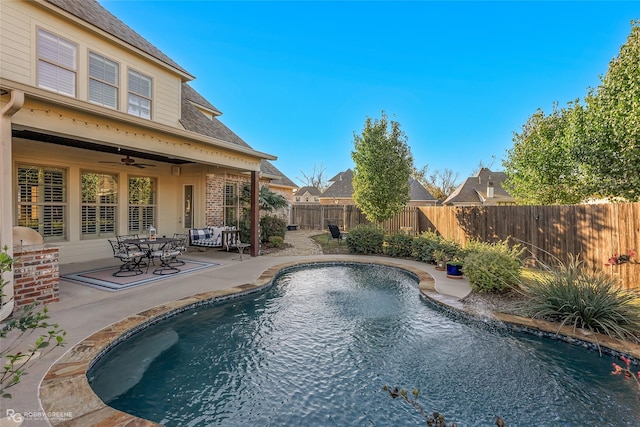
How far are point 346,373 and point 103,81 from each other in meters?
8.51

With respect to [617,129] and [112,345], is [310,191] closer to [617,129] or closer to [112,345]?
[617,129]

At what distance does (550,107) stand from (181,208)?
16.6 m

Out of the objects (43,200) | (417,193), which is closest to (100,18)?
(43,200)

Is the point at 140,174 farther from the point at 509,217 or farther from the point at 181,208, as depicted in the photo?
the point at 509,217

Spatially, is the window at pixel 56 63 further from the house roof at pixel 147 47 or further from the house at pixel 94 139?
the house roof at pixel 147 47

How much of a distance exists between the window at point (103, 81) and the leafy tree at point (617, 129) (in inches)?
524

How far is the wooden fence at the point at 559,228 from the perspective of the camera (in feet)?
21.5

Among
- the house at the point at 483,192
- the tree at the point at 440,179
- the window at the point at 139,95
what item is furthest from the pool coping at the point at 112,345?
the tree at the point at 440,179

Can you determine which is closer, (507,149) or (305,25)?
(305,25)

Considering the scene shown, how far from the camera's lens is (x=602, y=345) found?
4.11m

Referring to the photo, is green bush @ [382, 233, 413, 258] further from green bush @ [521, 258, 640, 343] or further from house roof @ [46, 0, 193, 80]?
house roof @ [46, 0, 193, 80]

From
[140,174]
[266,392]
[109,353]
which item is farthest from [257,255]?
[266,392]

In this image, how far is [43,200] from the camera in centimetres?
761

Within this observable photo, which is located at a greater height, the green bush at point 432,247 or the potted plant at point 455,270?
the green bush at point 432,247
